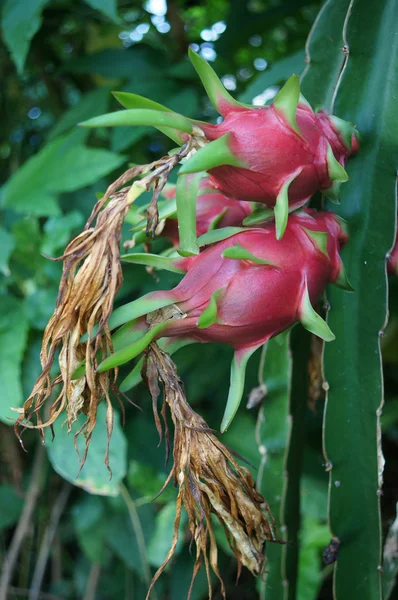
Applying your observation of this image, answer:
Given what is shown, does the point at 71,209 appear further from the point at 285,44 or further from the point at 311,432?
the point at 285,44

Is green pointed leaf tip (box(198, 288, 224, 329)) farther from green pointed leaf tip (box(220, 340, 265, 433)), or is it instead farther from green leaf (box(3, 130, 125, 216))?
green leaf (box(3, 130, 125, 216))

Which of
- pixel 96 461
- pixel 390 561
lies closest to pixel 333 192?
pixel 390 561

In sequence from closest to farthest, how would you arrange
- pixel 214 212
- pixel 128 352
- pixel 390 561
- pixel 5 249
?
pixel 128 352 < pixel 214 212 < pixel 390 561 < pixel 5 249

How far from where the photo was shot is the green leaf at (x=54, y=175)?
878 millimetres

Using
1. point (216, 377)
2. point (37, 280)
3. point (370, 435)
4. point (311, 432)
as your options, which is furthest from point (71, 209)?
point (370, 435)

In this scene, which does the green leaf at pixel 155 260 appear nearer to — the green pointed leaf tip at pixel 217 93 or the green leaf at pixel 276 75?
the green pointed leaf tip at pixel 217 93

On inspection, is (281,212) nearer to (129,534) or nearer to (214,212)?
(214,212)

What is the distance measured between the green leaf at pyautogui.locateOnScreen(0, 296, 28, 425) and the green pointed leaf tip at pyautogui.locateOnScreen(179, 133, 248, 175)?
1.64 feet

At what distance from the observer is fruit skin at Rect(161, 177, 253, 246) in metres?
0.50

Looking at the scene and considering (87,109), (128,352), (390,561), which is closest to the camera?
(128,352)

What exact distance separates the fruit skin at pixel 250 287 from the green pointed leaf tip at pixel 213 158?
0.05 m

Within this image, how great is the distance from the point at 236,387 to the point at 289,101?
19 cm

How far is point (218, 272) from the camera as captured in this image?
0.41 metres

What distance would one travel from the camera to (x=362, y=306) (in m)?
0.52
